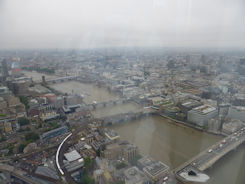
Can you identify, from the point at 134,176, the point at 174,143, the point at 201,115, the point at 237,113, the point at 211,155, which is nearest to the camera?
the point at 134,176

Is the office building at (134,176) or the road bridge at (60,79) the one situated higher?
the road bridge at (60,79)

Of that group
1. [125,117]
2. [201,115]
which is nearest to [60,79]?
[125,117]

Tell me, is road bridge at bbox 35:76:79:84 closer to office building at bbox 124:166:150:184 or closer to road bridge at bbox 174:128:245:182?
office building at bbox 124:166:150:184

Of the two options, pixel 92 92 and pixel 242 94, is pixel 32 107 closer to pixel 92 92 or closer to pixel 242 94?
pixel 92 92

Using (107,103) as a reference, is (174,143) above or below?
below

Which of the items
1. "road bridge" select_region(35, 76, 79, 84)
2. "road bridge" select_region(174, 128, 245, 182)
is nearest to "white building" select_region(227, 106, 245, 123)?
"road bridge" select_region(174, 128, 245, 182)

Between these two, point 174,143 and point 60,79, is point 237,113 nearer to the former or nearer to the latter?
point 174,143

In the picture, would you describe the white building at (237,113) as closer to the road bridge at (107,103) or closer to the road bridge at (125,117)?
the road bridge at (125,117)

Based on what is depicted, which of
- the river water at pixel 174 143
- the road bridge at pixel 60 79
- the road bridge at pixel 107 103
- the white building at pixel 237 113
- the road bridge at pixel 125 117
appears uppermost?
the road bridge at pixel 60 79

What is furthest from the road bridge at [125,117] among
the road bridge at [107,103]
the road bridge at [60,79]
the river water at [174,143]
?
the road bridge at [60,79]
